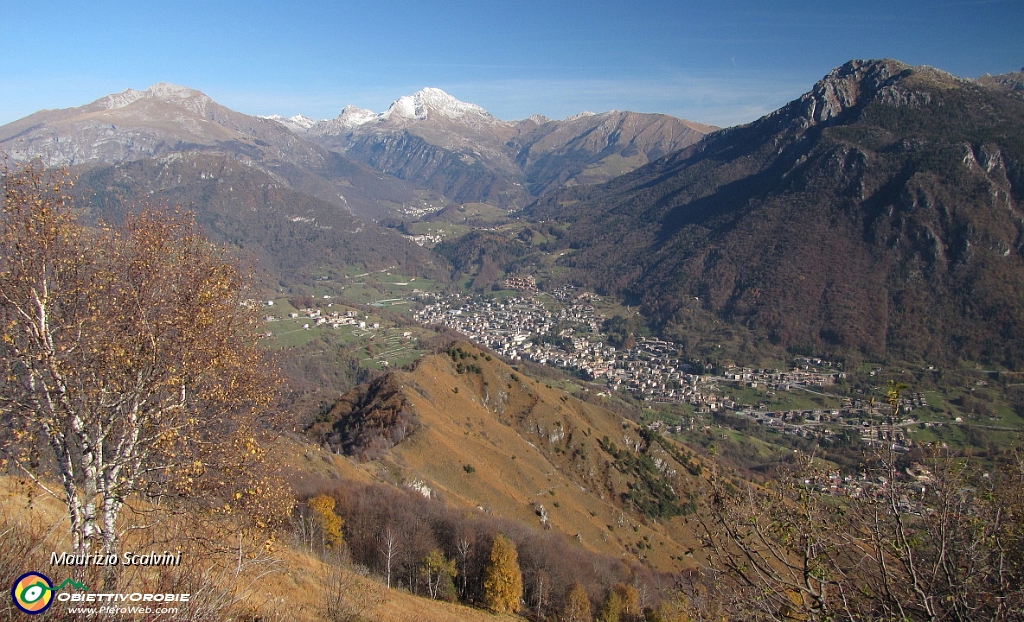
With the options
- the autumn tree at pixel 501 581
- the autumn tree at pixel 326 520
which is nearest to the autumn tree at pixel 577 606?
the autumn tree at pixel 501 581

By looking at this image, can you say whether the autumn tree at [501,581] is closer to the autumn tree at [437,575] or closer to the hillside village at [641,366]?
the autumn tree at [437,575]

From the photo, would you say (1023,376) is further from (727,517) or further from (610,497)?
(727,517)

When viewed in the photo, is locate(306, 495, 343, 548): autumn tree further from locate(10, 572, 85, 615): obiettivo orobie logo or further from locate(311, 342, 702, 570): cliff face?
locate(10, 572, 85, 615): obiettivo orobie logo

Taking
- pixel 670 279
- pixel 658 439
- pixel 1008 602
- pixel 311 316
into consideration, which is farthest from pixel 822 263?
pixel 1008 602

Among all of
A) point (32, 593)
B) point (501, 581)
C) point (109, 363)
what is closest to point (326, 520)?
point (501, 581)

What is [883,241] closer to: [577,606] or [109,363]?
[577,606]

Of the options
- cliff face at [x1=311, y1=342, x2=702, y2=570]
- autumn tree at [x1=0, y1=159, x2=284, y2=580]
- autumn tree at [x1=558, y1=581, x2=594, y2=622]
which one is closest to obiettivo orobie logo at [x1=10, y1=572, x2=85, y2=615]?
autumn tree at [x1=0, y1=159, x2=284, y2=580]
